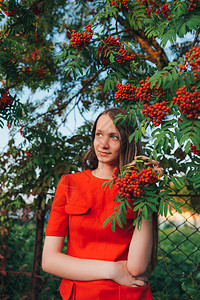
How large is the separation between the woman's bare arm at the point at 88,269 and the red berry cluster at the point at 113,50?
0.94m

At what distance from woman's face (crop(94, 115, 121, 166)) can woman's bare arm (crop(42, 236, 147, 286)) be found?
1.46 ft

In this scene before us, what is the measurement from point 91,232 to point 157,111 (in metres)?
0.64

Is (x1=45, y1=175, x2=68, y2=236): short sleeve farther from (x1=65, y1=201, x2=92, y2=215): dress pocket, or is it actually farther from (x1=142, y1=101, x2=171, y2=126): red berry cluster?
(x1=142, y1=101, x2=171, y2=126): red berry cluster

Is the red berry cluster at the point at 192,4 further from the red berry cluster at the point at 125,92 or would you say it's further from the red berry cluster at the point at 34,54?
the red berry cluster at the point at 34,54

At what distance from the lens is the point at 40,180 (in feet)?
6.29

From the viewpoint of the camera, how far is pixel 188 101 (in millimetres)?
848

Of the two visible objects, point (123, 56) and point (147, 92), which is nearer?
point (147, 92)

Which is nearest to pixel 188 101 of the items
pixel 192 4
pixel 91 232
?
pixel 192 4

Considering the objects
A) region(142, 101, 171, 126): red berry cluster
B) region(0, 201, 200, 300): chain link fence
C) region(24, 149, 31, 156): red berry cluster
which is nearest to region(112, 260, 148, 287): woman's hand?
region(0, 201, 200, 300): chain link fence

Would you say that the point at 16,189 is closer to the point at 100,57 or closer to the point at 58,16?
the point at 100,57

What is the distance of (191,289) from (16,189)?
51.0 inches

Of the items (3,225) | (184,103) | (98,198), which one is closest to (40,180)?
(3,225)

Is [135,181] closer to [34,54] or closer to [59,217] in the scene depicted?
[59,217]

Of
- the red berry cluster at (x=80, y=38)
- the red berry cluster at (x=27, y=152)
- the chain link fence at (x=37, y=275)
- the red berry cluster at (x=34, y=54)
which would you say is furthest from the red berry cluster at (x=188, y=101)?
the red berry cluster at (x=34, y=54)
